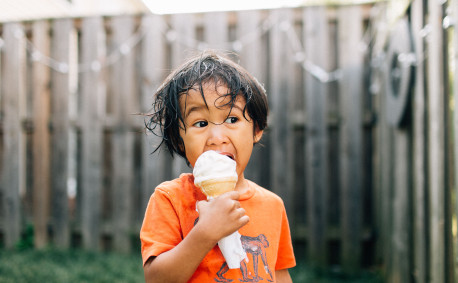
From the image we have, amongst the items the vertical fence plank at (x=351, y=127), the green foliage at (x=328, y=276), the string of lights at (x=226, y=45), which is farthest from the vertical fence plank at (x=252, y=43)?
the green foliage at (x=328, y=276)

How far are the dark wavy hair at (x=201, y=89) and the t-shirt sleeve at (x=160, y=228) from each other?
0.66 feet

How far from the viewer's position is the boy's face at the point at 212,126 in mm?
1289

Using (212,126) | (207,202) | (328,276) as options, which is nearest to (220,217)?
(207,202)

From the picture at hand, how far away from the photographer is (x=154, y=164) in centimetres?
390

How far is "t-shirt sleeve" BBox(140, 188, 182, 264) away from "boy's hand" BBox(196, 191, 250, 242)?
147 millimetres

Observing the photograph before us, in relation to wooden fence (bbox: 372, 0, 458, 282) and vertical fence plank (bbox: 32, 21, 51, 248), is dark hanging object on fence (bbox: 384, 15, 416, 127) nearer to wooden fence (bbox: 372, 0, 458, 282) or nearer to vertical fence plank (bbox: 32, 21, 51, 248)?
wooden fence (bbox: 372, 0, 458, 282)

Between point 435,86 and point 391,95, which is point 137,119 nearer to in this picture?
point 391,95

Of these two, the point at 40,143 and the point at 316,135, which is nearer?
the point at 316,135

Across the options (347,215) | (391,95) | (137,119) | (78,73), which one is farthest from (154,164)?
(391,95)

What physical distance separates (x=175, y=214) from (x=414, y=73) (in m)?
1.89

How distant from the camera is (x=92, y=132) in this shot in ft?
13.3

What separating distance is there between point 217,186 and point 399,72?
2.02 m

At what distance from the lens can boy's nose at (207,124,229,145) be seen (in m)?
1.27

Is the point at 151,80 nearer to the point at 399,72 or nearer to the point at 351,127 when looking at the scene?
the point at 351,127
